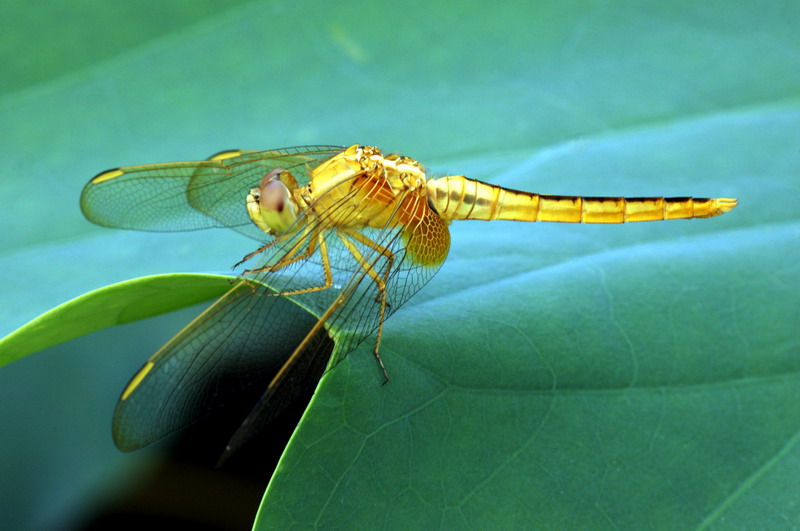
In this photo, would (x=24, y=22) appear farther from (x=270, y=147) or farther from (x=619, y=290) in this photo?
(x=619, y=290)

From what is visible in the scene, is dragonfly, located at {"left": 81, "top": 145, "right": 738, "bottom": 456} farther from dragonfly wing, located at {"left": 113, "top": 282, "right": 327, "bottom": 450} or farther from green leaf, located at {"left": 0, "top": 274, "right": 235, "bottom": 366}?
green leaf, located at {"left": 0, "top": 274, "right": 235, "bottom": 366}

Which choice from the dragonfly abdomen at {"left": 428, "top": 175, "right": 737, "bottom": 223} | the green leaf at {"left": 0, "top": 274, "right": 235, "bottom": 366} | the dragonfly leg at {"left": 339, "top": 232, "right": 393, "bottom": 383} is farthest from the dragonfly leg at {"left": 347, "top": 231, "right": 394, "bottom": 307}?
the green leaf at {"left": 0, "top": 274, "right": 235, "bottom": 366}

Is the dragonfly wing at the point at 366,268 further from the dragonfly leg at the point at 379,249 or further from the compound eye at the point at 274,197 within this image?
the compound eye at the point at 274,197

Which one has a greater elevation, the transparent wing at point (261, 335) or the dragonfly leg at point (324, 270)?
the dragonfly leg at point (324, 270)

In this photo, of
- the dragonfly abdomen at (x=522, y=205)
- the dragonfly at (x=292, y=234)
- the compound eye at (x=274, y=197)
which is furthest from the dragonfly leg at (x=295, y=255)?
the dragonfly abdomen at (x=522, y=205)

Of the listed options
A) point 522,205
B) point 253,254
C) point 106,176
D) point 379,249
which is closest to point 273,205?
point 253,254

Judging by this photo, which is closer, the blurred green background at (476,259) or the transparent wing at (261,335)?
the blurred green background at (476,259)

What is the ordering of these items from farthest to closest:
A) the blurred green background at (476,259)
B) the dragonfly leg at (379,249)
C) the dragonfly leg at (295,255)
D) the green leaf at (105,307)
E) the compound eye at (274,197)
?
the compound eye at (274,197) → the dragonfly leg at (379,249) → the dragonfly leg at (295,255) → the blurred green background at (476,259) → the green leaf at (105,307)
